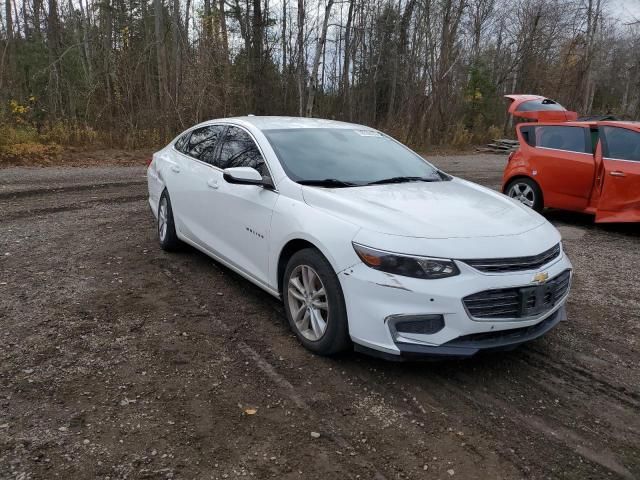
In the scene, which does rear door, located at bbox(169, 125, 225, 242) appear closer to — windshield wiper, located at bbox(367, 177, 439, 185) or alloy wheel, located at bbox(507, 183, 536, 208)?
windshield wiper, located at bbox(367, 177, 439, 185)

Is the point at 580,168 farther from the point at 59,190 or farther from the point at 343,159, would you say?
the point at 59,190

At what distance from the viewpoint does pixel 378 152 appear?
16.0 ft

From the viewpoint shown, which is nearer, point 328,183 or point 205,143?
point 328,183

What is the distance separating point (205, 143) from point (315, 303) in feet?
8.42

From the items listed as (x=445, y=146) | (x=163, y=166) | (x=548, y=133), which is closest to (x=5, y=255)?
(x=163, y=166)

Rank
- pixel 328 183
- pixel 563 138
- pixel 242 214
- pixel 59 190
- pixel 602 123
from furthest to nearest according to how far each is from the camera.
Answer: pixel 59 190 → pixel 563 138 → pixel 602 123 → pixel 242 214 → pixel 328 183

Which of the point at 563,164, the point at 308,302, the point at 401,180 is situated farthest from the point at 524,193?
the point at 308,302

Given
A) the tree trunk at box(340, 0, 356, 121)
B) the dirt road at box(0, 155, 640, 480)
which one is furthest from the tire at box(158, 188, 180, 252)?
the tree trunk at box(340, 0, 356, 121)

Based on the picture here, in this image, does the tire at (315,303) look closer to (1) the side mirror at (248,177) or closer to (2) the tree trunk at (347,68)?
(1) the side mirror at (248,177)

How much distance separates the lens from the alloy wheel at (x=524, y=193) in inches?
335

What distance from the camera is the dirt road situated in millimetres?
2676

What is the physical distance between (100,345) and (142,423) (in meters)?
1.06

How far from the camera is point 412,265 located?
3.22 metres

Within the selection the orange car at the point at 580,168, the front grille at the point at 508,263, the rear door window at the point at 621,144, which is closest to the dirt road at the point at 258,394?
the front grille at the point at 508,263
